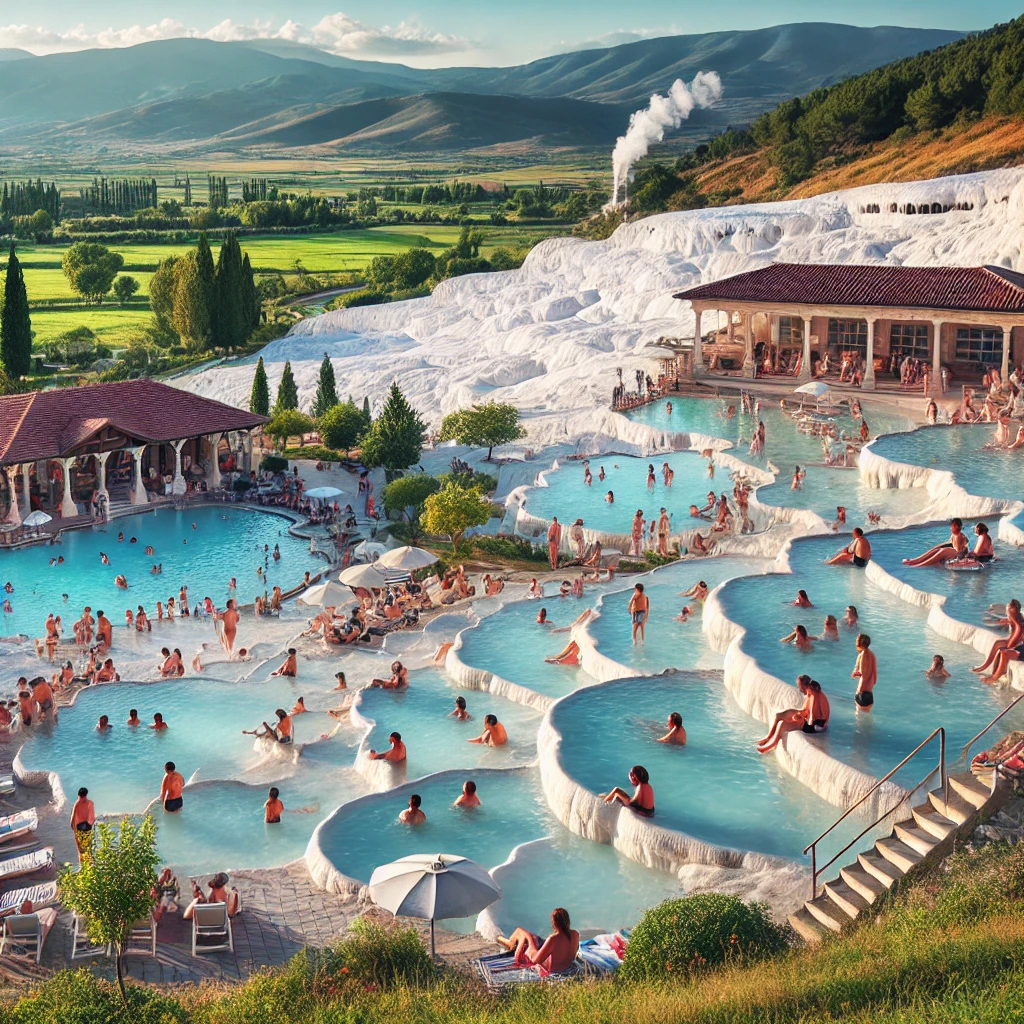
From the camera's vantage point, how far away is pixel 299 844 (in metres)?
15.5

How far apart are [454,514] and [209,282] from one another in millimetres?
37492

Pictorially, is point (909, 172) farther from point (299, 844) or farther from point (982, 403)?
point (299, 844)

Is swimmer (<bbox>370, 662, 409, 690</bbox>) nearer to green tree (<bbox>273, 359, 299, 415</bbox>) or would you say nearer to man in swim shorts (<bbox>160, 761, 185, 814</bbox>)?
man in swim shorts (<bbox>160, 761, 185, 814</bbox>)

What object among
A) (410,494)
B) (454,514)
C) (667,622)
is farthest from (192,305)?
(667,622)

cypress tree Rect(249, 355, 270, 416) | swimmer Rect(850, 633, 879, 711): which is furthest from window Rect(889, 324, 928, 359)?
swimmer Rect(850, 633, 879, 711)

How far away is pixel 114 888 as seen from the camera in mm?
11195

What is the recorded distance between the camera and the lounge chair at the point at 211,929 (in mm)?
13086

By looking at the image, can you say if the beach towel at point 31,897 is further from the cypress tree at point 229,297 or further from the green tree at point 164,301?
the green tree at point 164,301

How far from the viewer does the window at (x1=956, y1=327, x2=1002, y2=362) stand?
37.5 m

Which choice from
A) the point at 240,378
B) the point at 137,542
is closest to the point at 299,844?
the point at 137,542

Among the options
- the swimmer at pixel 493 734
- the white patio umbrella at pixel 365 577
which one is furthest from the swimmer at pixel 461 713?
the white patio umbrella at pixel 365 577

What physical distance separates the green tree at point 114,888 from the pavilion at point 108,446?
24.6 metres

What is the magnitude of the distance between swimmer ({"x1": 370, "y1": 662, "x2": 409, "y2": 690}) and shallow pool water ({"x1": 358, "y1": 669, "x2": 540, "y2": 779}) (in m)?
0.09

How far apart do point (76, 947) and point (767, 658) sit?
8905 mm
